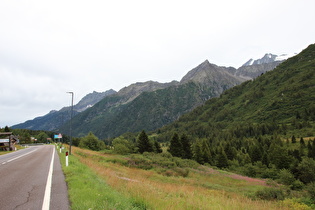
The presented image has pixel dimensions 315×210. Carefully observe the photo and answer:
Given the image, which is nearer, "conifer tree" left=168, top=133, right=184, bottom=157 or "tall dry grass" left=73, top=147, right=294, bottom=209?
"tall dry grass" left=73, top=147, right=294, bottom=209

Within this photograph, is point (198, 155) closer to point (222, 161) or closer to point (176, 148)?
point (222, 161)

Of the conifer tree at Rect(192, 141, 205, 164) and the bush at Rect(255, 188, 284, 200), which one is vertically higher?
the bush at Rect(255, 188, 284, 200)

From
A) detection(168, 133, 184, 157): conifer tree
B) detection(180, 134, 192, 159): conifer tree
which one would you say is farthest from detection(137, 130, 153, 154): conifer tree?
detection(180, 134, 192, 159): conifer tree

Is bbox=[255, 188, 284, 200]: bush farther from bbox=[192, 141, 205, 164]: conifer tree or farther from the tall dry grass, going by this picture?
bbox=[192, 141, 205, 164]: conifer tree

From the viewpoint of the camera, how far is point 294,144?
99.6 meters

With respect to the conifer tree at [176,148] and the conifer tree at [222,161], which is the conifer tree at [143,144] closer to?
the conifer tree at [176,148]

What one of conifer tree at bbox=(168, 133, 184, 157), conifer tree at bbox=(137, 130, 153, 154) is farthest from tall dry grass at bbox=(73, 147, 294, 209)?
conifer tree at bbox=(137, 130, 153, 154)

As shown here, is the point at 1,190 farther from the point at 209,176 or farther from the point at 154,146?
the point at 154,146

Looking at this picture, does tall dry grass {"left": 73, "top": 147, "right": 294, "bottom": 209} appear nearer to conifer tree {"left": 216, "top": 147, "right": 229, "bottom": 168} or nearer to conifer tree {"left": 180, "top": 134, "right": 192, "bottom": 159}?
conifer tree {"left": 180, "top": 134, "right": 192, "bottom": 159}

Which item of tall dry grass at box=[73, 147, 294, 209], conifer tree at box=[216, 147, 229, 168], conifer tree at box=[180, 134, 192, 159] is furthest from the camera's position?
conifer tree at box=[180, 134, 192, 159]

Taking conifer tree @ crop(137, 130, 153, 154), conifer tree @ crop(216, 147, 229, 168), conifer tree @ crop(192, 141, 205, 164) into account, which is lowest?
conifer tree @ crop(216, 147, 229, 168)

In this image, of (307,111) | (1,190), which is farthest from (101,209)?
(307,111)

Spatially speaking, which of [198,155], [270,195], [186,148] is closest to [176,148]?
[186,148]

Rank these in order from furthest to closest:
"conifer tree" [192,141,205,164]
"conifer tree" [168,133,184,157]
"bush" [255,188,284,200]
A: "conifer tree" [192,141,205,164] → "conifer tree" [168,133,184,157] → "bush" [255,188,284,200]
